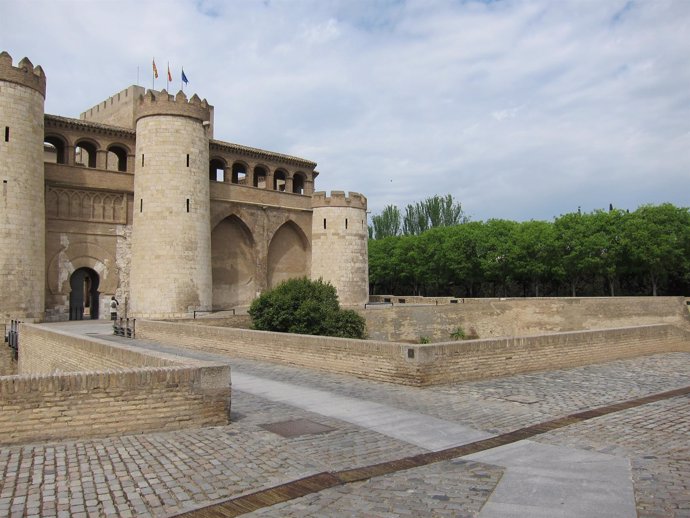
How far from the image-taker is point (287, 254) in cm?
3525

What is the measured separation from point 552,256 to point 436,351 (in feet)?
113

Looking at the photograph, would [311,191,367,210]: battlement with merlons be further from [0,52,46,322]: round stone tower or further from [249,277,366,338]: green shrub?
[0,52,46,322]: round stone tower

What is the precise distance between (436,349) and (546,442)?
3725mm

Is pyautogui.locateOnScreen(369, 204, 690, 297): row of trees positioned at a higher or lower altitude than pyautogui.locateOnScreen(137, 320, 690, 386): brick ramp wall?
higher

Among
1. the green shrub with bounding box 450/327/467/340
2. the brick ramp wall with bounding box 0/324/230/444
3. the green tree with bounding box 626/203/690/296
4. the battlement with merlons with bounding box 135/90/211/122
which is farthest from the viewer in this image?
the green tree with bounding box 626/203/690/296

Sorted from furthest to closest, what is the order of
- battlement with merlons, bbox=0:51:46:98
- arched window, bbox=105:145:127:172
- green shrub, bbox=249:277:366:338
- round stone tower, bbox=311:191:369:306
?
round stone tower, bbox=311:191:369:306 → arched window, bbox=105:145:127:172 → battlement with merlons, bbox=0:51:46:98 → green shrub, bbox=249:277:366:338

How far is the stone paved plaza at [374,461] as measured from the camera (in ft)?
16.0

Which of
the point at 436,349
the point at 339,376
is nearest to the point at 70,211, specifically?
the point at 339,376

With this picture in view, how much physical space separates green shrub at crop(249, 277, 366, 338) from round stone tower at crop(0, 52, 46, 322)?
358 inches

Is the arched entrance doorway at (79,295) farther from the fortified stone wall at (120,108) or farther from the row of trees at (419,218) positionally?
the row of trees at (419,218)

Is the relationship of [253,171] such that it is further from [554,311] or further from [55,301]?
[554,311]

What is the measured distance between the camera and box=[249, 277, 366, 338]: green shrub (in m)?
21.6

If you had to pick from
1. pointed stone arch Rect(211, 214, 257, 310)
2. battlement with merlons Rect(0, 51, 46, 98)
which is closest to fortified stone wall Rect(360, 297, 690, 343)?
pointed stone arch Rect(211, 214, 257, 310)

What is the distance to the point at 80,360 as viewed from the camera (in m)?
13.1
